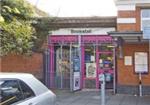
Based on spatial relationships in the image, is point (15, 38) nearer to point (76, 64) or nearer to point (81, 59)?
point (76, 64)

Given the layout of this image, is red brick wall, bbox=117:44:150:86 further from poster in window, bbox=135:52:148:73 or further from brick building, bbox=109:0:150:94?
poster in window, bbox=135:52:148:73

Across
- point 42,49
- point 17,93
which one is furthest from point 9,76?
point 42,49

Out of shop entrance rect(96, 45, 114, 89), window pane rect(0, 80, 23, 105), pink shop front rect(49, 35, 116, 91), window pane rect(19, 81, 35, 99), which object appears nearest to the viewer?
window pane rect(0, 80, 23, 105)

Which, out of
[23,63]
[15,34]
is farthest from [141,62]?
[15,34]

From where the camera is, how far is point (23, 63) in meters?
26.7

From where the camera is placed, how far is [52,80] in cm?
2630

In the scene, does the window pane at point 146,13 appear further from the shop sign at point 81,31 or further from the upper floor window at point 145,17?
the shop sign at point 81,31

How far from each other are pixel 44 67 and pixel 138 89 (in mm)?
5744

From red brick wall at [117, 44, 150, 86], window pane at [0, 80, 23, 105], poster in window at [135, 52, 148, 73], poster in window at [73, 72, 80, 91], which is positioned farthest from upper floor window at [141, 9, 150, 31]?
window pane at [0, 80, 23, 105]

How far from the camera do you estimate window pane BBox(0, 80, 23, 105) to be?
7168mm

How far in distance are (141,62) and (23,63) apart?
711cm

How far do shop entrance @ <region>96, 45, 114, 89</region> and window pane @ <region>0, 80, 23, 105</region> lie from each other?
17786mm

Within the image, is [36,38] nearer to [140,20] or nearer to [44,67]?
[44,67]

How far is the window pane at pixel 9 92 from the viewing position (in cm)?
717
